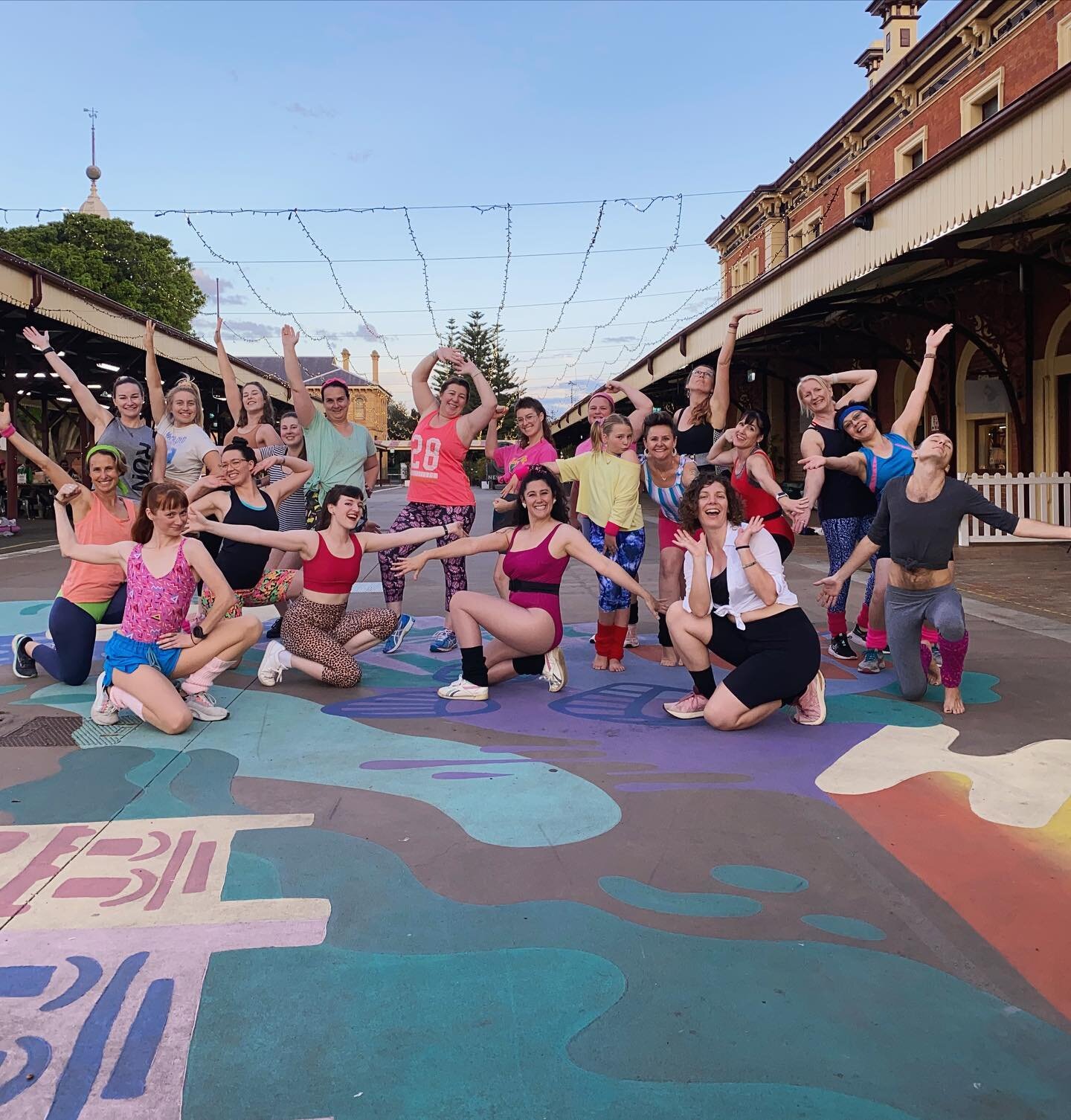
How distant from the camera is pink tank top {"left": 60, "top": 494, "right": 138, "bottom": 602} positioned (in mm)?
5117

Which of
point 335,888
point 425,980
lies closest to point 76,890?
point 335,888

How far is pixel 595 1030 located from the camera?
1956mm

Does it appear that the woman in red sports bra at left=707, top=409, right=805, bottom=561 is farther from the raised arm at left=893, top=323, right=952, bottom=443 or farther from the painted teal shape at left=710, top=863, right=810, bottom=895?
the painted teal shape at left=710, top=863, right=810, bottom=895

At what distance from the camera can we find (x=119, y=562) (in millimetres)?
4734

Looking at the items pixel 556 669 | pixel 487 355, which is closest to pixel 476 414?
pixel 556 669

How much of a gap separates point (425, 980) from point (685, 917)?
0.73 m

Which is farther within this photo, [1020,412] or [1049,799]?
[1020,412]

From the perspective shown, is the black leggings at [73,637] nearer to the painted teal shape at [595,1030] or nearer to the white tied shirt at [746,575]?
the white tied shirt at [746,575]

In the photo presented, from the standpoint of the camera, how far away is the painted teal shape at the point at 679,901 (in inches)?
97.9

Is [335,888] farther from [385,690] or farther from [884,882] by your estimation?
[385,690]

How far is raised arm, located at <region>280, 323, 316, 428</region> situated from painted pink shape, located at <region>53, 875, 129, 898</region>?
12.8 ft

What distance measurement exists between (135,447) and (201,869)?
4.33 m

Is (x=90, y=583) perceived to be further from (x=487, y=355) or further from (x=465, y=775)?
(x=487, y=355)

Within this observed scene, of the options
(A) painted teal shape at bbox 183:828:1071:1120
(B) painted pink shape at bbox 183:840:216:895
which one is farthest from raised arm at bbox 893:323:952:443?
(B) painted pink shape at bbox 183:840:216:895
